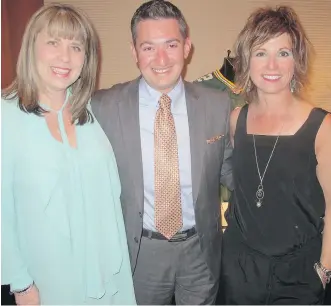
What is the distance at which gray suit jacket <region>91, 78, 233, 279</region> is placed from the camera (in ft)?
5.67

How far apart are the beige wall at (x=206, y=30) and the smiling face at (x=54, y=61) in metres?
1.90

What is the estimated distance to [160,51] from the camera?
176cm

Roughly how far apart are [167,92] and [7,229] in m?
0.94

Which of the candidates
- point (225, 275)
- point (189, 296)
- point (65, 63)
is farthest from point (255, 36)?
point (189, 296)

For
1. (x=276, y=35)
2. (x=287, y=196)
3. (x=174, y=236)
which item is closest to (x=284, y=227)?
(x=287, y=196)

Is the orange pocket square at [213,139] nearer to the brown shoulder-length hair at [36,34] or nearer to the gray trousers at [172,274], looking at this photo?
the gray trousers at [172,274]

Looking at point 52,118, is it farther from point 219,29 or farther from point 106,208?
point 219,29

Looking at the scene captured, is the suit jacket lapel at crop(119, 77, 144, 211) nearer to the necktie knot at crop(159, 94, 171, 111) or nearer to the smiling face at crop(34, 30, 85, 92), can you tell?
the necktie knot at crop(159, 94, 171, 111)

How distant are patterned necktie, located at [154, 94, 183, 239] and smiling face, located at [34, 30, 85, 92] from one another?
1.51 feet

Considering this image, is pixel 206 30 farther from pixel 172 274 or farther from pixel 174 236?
pixel 172 274

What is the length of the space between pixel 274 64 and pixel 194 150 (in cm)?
52

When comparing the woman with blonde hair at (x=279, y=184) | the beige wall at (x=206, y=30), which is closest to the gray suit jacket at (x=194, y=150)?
the woman with blonde hair at (x=279, y=184)

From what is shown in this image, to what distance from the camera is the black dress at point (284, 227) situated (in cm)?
159

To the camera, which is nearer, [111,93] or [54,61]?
[54,61]
